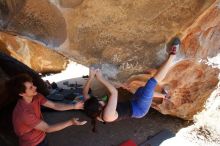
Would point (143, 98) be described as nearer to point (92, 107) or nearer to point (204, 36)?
point (92, 107)

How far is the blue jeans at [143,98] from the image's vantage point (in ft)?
10.1

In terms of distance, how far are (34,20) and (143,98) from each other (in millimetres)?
1289

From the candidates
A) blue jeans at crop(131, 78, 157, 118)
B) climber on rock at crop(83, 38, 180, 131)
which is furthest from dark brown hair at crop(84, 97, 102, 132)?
blue jeans at crop(131, 78, 157, 118)

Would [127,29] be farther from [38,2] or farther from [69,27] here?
[38,2]

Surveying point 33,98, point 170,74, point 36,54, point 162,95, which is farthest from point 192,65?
point 36,54

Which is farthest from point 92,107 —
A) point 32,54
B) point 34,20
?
point 32,54

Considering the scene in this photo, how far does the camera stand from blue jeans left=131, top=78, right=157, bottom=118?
3.09 m

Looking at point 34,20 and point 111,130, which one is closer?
point 34,20

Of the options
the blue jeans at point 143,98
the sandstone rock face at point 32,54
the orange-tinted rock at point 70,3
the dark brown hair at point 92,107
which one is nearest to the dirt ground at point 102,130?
the blue jeans at point 143,98

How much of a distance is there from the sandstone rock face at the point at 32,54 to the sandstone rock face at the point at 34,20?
4.39 feet

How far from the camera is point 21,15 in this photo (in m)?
3.39

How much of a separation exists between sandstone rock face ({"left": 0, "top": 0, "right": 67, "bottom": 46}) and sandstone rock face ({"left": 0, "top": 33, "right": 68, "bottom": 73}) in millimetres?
1337

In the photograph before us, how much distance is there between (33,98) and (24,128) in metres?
0.26

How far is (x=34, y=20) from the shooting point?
3.37 meters
